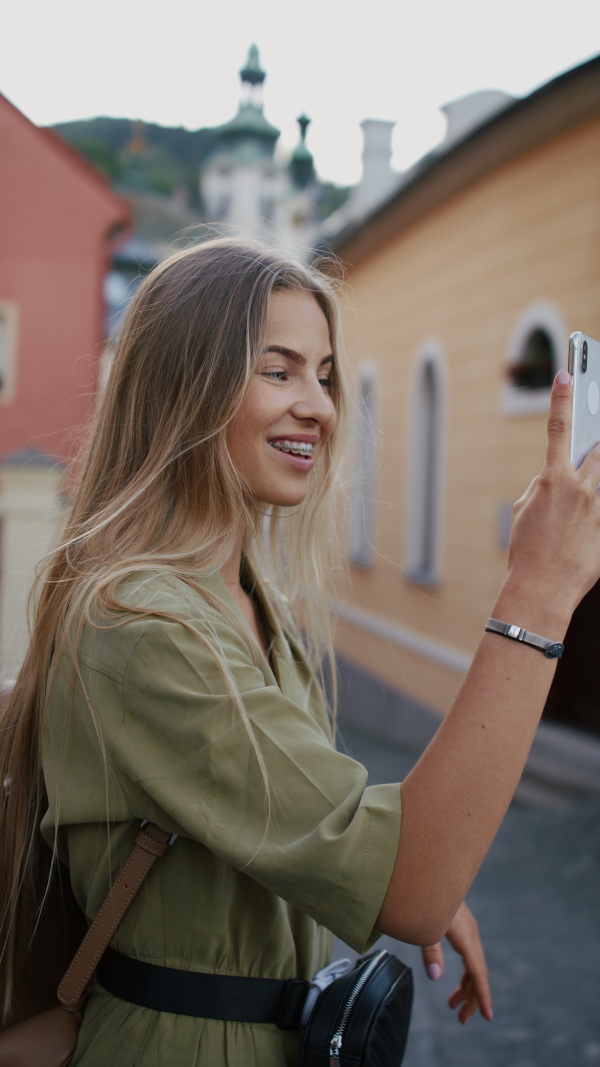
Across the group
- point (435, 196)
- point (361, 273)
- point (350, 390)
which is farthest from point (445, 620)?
point (350, 390)

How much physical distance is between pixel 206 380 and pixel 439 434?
288 inches

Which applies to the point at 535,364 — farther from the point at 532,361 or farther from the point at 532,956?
the point at 532,956

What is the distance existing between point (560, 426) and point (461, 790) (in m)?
0.42

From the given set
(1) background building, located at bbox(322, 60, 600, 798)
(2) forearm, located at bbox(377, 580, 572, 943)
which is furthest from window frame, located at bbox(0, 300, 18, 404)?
(2) forearm, located at bbox(377, 580, 572, 943)

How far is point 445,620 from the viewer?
8.20m

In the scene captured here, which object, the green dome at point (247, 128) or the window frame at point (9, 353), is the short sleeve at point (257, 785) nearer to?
the window frame at point (9, 353)

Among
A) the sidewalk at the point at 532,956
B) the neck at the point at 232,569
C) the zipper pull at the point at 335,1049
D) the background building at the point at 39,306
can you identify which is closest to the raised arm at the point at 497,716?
the zipper pull at the point at 335,1049

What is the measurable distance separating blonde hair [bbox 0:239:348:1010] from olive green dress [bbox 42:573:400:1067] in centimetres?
8

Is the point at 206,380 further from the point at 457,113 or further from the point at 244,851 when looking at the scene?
the point at 457,113

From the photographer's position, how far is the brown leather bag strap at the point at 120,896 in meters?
1.14

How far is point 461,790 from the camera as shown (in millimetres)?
1001

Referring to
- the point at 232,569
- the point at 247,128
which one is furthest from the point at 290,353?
the point at 247,128

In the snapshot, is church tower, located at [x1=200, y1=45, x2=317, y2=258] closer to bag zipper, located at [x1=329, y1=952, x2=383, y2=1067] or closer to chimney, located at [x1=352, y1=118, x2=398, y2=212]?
chimney, located at [x1=352, y1=118, x2=398, y2=212]

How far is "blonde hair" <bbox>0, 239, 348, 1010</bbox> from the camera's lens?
1269 millimetres
